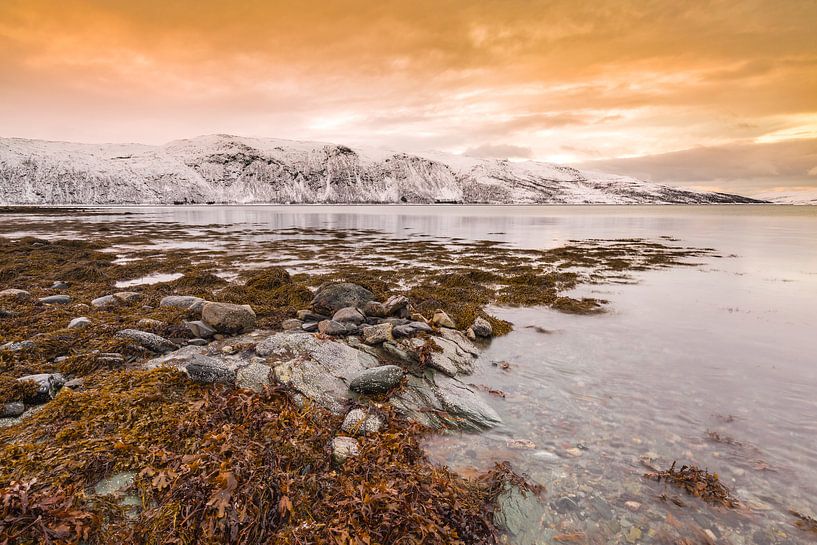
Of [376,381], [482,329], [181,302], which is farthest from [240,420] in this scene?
[181,302]

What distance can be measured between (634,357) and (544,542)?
21.8 feet

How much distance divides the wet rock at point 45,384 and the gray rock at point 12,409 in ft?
0.81

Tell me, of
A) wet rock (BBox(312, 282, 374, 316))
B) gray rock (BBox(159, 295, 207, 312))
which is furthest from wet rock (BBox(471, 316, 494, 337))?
gray rock (BBox(159, 295, 207, 312))

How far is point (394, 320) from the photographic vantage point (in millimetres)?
10852

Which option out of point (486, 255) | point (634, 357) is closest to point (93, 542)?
point (634, 357)

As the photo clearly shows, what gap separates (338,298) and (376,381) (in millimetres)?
5126

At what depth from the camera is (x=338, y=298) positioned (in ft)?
38.7

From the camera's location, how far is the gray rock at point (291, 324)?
1027 centimetres

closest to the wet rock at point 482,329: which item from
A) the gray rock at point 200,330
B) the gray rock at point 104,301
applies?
the gray rock at point 200,330

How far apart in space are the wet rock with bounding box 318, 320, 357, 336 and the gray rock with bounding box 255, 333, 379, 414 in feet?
3.83

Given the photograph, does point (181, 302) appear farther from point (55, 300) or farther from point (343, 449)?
point (343, 449)

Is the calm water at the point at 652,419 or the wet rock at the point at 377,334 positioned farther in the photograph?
the wet rock at the point at 377,334

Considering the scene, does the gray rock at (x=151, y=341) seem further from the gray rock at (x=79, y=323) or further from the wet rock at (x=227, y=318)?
the gray rock at (x=79, y=323)

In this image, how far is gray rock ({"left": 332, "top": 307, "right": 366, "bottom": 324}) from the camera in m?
10.3
